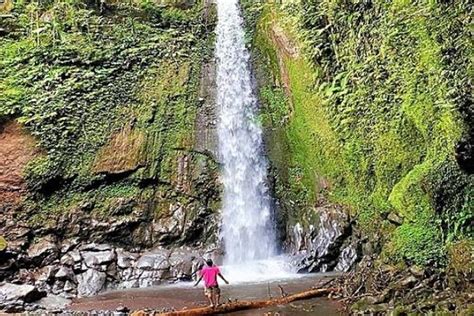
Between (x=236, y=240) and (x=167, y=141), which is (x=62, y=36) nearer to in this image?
(x=167, y=141)

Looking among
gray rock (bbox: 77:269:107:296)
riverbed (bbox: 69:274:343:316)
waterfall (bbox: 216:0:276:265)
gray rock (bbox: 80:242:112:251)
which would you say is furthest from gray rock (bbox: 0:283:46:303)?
waterfall (bbox: 216:0:276:265)

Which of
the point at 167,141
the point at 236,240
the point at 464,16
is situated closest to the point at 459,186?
the point at 464,16

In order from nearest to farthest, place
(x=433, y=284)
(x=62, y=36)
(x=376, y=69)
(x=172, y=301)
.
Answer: (x=433, y=284) < (x=172, y=301) < (x=376, y=69) < (x=62, y=36)

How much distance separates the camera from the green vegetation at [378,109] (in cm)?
920

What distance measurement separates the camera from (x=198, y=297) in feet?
36.1

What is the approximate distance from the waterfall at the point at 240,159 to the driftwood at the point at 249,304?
17.0ft

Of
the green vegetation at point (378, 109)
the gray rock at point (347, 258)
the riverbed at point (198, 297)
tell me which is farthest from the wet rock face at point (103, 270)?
the green vegetation at point (378, 109)

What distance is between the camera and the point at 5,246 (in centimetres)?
1346

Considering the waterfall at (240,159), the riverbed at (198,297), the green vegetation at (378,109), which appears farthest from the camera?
the waterfall at (240,159)

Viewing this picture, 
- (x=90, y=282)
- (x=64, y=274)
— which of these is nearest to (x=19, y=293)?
(x=64, y=274)

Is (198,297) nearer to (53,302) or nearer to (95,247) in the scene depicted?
(53,302)

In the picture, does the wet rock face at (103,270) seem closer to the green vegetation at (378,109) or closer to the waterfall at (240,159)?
the waterfall at (240,159)

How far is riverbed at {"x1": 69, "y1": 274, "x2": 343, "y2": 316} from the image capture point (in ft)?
29.4

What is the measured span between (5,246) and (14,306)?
298 centimetres
